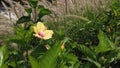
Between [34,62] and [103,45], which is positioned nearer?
[34,62]

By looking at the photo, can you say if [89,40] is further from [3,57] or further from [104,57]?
[3,57]

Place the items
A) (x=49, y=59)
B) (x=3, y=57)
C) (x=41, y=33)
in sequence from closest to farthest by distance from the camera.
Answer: (x=49, y=59), (x=3, y=57), (x=41, y=33)

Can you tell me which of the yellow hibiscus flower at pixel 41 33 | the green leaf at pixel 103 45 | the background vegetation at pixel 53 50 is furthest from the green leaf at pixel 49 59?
the green leaf at pixel 103 45

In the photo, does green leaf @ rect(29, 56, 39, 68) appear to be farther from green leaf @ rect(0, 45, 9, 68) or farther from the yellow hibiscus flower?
the yellow hibiscus flower

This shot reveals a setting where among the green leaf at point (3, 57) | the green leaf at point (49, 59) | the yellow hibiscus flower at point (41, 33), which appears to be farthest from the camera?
the yellow hibiscus flower at point (41, 33)

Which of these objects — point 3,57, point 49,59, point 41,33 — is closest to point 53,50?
point 49,59

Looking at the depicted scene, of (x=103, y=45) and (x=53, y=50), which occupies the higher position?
(x=53, y=50)

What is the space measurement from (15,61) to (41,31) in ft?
0.72

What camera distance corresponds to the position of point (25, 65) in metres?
1.76

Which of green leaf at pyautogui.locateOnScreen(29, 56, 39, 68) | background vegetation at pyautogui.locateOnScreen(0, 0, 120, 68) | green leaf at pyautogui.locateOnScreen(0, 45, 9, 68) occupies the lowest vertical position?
background vegetation at pyautogui.locateOnScreen(0, 0, 120, 68)

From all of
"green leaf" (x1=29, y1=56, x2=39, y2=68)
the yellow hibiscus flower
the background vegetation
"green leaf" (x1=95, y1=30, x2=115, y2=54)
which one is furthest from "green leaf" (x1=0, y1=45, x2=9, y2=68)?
"green leaf" (x1=95, y1=30, x2=115, y2=54)

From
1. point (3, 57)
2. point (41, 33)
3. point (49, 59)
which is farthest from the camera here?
point (41, 33)

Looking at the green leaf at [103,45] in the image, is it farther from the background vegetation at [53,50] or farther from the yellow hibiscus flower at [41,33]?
the yellow hibiscus flower at [41,33]

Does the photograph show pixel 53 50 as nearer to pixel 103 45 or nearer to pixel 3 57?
pixel 3 57
